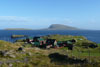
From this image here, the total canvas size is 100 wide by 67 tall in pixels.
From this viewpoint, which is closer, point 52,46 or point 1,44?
point 1,44

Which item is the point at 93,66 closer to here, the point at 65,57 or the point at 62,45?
the point at 65,57

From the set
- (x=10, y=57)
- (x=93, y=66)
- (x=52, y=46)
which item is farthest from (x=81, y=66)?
(x=52, y=46)

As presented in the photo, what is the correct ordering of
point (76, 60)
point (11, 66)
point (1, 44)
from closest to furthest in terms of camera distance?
point (11, 66)
point (76, 60)
point (1, 44)

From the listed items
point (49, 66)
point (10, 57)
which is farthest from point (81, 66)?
point (10, 57)

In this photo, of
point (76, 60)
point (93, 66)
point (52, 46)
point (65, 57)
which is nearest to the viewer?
point (93, 66)

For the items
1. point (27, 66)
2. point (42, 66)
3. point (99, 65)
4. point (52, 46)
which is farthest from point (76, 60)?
point (52, 46)

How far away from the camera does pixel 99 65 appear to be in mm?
23844

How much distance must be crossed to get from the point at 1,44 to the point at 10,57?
19.2 m

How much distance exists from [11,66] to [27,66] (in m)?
3.01

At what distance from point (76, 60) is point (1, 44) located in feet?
97.7

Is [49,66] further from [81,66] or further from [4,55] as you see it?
[4,55]

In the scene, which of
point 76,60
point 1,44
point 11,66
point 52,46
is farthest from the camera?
point 52,46

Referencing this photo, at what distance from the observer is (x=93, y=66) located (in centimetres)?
2378

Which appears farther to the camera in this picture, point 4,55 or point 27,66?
point 4,55
